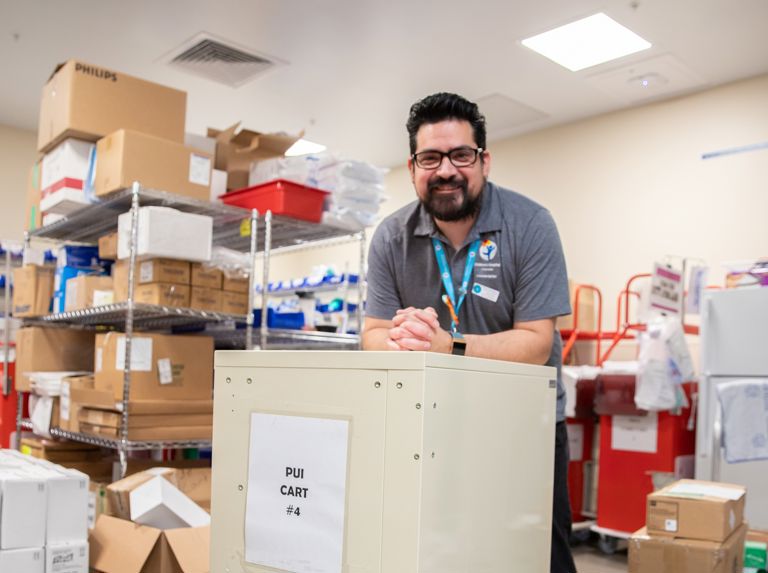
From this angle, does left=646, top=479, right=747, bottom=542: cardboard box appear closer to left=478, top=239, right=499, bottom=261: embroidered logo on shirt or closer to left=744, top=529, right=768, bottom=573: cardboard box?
left=744, top=529, right=768, bottom=573: cardboard box

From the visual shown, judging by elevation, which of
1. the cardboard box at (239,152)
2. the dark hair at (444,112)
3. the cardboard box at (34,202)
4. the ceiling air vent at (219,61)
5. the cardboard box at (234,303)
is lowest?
the cardboard box at (234,303)

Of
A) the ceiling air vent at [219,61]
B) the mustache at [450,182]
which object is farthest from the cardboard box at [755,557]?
the ceiling air vent at [219,61]

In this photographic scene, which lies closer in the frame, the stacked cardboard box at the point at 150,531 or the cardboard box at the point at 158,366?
the stacked cardboard box at the point at 150,531

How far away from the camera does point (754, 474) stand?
3.36 m

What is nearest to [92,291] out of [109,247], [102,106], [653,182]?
[109,247]

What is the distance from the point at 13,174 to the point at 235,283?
3930 mm

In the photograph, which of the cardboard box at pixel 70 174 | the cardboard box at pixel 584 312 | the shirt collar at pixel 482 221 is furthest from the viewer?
the cardboard box at pixel 584 312

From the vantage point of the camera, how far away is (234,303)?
3.19 meters

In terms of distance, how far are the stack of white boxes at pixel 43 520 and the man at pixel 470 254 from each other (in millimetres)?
1005

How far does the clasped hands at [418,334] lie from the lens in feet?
3.81

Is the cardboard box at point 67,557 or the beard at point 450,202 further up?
the beard at point 450,202

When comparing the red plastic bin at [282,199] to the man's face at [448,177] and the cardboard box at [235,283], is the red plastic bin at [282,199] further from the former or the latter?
the man's face at [448,177]

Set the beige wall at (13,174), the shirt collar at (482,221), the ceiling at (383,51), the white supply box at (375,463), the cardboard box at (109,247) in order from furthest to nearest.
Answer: the beige wall at (13,174) < the ceiling at (383,51) < the cardboard box at (109,247) < the shirt collar at (482,221) < the white supply box at (375,463)

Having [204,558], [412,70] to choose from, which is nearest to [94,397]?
[204,558]
